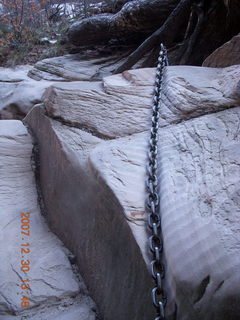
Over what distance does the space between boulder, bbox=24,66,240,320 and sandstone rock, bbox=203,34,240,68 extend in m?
0.40

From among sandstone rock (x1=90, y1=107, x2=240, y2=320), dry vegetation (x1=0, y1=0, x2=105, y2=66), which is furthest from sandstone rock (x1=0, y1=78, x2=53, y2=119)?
sandstone rock (x1=90, y1=107, x2=240, y2=320)

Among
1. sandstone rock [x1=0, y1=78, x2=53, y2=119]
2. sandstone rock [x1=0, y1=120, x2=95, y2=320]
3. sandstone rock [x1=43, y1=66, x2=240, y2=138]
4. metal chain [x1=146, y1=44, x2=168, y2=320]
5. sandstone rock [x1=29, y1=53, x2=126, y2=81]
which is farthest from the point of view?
sandstone rock [x1=29, y1=53, x2=126, y2=81]

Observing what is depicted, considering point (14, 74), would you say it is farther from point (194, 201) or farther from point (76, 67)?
point (194, 201)

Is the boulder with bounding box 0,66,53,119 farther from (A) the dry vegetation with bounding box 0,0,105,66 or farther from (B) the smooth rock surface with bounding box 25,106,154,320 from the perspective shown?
(A) the dry vegetation with bounding box 0,0,105,66

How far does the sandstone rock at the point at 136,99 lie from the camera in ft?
5.55

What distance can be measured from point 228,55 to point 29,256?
6.69 feet


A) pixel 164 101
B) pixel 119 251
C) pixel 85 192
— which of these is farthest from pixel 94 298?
pixel 164 101

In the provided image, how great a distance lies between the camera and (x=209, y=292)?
87 centimetres

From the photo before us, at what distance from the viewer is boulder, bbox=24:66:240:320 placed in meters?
0.94

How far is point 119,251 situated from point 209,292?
48cm

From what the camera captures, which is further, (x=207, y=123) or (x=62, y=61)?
(x=62, y=61)

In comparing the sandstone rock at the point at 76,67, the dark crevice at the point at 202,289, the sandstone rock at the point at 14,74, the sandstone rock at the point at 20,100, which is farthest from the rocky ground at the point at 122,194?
the sandstone rock at the point at 14,74

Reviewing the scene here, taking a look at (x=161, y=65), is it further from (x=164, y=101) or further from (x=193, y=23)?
(x=193, y=23)

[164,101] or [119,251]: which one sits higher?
[164,101]
